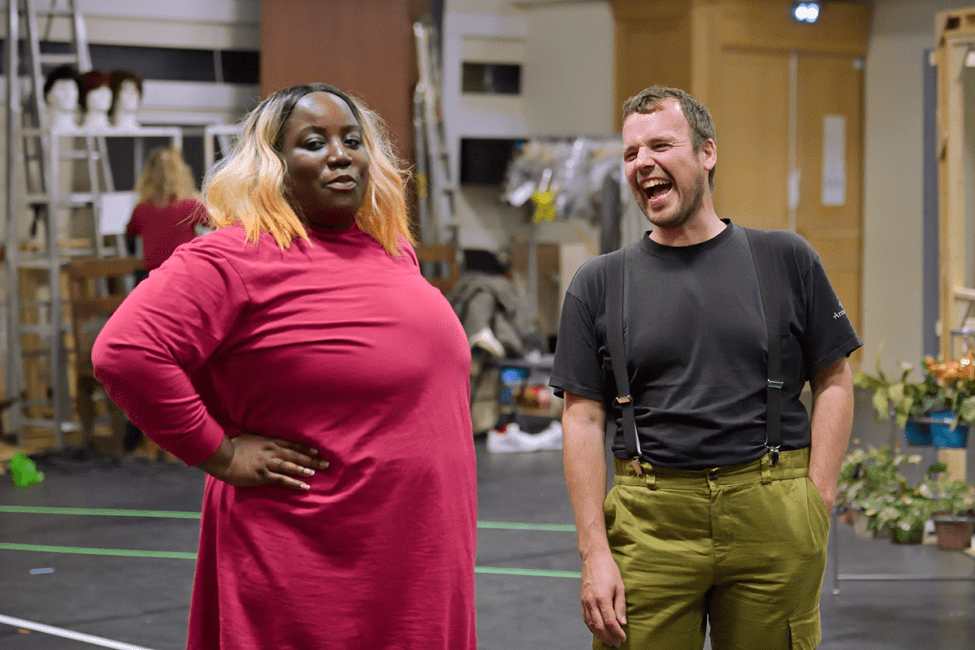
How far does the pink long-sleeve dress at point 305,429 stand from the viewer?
186 centimetres

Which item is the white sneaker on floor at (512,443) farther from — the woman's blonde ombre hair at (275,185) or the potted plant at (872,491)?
the woman's blonde ombre hair at (275,185)

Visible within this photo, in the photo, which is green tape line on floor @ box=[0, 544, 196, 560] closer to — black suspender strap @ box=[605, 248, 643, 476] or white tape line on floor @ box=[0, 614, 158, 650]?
white tape line on floor @ box=[0, 614, 158, 650]

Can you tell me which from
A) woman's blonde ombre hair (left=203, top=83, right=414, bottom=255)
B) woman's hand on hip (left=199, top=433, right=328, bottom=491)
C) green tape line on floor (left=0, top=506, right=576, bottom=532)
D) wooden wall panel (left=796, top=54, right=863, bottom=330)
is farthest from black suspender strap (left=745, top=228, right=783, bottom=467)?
wooden wall panel (left=796, top=54, right=863, bottom=330)

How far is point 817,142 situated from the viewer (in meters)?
10.2

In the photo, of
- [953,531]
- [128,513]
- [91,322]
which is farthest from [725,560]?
[91,322]

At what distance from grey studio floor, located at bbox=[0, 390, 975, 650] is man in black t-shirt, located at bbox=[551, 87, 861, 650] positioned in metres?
2.13

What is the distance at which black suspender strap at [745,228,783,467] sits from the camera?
6.68 ft

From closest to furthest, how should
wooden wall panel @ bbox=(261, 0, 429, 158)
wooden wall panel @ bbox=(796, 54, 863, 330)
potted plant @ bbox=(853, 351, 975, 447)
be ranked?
potted plant @ bbox=(853, 351, 975, 447) → wooden wall panel @ bbox=(261, 0, 429, 158) → wooden wall panel @ bbox=(796, 54, 863, 330)

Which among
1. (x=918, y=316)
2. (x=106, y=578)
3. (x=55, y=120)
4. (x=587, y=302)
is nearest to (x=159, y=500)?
(x=106, y=578)

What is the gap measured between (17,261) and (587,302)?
6.63 meters

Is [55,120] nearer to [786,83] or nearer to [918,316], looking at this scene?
[786,83]

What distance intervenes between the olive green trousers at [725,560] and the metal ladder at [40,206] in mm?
6519

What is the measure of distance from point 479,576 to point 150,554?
145 centimetres

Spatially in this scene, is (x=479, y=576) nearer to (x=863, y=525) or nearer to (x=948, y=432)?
(x=863, y=525)
